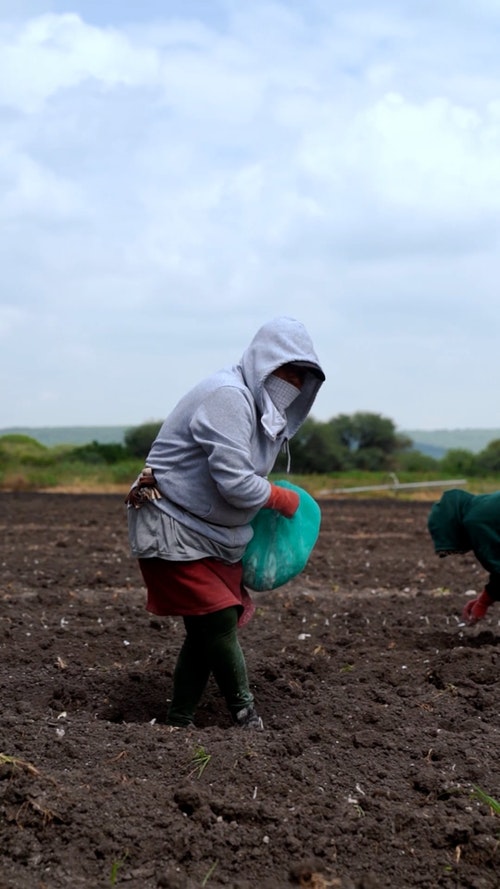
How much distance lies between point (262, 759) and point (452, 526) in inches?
88.9

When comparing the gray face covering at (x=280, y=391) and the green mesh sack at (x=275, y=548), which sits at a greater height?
the gray face covering at (x=280, y=391)

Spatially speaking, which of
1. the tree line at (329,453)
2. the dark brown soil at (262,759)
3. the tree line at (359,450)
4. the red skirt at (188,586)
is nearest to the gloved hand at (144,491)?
the red skirt at (188,586)

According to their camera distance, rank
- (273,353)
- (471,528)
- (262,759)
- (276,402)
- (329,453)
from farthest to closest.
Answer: (329,453)
(471,528)
(276,402)
(273,353)
(262,759)

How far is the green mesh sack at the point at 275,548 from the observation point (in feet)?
14.7

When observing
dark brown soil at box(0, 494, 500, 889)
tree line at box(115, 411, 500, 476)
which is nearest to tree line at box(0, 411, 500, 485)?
tree line at box(115, 411, 500, 476)

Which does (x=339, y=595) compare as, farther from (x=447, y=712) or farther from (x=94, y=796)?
(x=94, y=796)

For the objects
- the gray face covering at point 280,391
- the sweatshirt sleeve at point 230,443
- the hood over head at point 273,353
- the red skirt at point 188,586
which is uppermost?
the hood over head at point 273,353

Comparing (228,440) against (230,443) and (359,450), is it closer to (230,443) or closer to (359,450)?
(230,443)

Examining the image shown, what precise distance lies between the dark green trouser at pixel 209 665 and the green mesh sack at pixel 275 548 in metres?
0.19

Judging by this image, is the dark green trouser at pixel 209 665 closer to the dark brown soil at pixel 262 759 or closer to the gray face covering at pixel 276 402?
the dark brown soil at pixel 262 759

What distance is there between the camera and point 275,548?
177 inches

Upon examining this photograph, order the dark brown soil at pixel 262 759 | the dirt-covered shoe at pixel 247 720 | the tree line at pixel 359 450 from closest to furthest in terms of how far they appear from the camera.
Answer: the dark brown soil at pixel 262 759 → the dirt-covered shoe at pixel 247 720 → the tree line at pixel 359 450

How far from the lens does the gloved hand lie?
13.8ft

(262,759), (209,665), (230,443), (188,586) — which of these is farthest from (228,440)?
→ (262,759)
